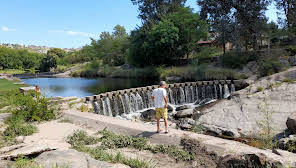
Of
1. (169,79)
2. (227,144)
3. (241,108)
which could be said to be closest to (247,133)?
(241,108)

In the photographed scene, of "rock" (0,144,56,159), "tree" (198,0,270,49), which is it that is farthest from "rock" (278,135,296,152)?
"tree" (198,0,270,49)

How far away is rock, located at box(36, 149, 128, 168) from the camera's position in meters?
3.67

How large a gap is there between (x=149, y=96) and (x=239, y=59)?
1429 cm

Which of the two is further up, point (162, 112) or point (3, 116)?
point (162, 112)

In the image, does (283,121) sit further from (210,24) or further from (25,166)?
(210,24)

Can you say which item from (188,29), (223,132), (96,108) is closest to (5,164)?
(223,132)

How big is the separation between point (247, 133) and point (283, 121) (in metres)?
1.85

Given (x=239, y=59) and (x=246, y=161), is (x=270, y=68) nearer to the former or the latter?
(x=239, y=59)

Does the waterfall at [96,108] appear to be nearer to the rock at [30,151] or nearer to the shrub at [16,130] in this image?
the shrub at [16,130]

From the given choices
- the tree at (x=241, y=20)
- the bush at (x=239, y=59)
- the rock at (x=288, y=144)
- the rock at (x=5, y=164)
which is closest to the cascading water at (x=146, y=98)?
the bush at (x=239, y=59)

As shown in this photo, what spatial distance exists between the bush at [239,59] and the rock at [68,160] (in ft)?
80.5

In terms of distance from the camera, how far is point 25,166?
359cm

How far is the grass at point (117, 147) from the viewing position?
4311 mm

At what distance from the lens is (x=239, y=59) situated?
84.4 ft
